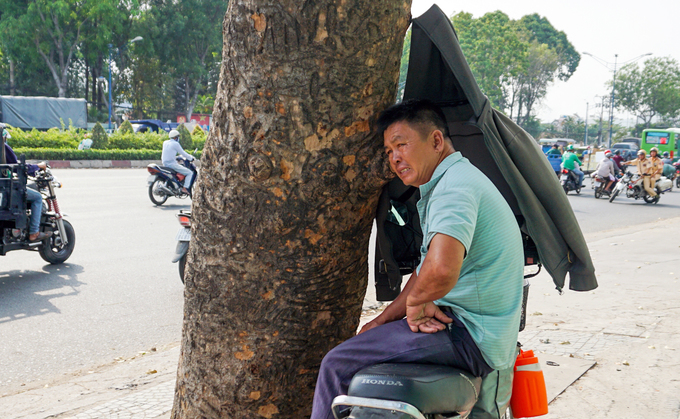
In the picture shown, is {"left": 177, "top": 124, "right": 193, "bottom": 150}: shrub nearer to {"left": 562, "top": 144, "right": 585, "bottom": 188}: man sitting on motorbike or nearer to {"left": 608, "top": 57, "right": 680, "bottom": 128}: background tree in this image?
{"left": 562, "top": 144, "right": 585, "bottom": 188}: man sitting on motorbike

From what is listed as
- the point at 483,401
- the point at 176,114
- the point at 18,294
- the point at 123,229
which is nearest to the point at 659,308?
the point at 483,401

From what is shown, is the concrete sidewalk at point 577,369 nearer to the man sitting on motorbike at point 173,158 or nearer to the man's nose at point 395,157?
the man's nose at point 395,157

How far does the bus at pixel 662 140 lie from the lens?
35713 mm

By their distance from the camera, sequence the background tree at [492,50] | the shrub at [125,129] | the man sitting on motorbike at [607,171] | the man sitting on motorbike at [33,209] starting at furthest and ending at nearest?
the background tree at [492,50] < the shrub at [125,129] < the man sitting on motorbike at [607,171] < the man sitting on motorbike at [33,209]

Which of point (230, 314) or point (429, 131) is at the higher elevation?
point (429, 131)

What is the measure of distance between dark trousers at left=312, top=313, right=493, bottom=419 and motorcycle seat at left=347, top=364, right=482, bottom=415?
1.8 inches

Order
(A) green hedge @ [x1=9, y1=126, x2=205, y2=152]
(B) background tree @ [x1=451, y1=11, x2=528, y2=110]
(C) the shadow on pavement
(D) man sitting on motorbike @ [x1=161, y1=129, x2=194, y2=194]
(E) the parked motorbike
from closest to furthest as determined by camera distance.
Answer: (C) the shadow on pavement
(D) man sitting on motorbike @ [x1=161, y1=129, x2=194, y2=194]
(E) the parked motorbike
(A) green hedge @ [x1=9, y1=126, x2=205, y2=152]
(B) background tree @ [x1=451, y1=11, x2=528, y2=110]

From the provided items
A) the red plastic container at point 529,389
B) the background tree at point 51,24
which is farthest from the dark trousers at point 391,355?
the background tree at point 51,24

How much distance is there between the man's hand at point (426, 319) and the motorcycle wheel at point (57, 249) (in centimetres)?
609

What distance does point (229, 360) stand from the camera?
2029mm

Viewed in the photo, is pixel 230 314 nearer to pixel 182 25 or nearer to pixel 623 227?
pixel 623 227

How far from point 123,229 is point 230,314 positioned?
7.57 metres

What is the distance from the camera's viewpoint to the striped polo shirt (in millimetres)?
1785

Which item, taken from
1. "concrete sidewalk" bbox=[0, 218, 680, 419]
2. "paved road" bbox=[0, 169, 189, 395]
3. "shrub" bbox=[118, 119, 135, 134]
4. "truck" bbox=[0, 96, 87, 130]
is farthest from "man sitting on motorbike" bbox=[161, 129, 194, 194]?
"truck" bbox=[0, 96, 87, 130]
